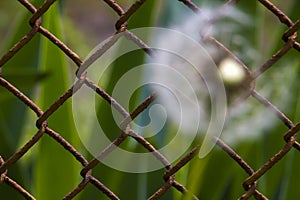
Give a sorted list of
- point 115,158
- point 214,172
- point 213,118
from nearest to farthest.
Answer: point 213,118 < point 115,158 < point 214,172

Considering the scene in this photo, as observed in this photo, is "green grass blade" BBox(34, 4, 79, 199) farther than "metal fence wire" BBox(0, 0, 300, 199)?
Yes

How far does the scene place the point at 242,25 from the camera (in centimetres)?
115

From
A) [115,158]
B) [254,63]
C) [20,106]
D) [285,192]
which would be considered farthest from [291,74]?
[20,106]

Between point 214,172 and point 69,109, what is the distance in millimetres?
253

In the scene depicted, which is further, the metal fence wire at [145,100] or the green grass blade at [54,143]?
the green grass blade at [54,143]

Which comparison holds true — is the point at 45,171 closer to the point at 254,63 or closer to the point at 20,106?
the point at 20,106

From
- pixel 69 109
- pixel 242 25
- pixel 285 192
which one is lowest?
pixel 285 192

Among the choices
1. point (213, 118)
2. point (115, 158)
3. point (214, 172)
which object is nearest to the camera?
point (213, 118)

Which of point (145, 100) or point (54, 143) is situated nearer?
point (145, 100)

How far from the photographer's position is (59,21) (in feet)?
3.24

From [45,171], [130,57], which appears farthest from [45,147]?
[130,57]

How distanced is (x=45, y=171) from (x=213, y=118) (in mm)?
385

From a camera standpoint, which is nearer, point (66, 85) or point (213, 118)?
point (213, 118)

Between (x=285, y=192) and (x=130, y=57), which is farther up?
(x=130, y=57)
